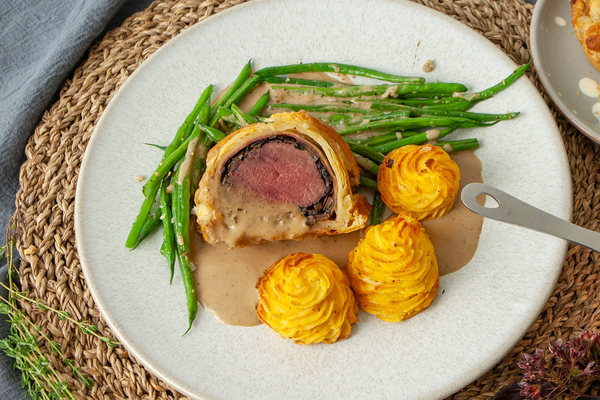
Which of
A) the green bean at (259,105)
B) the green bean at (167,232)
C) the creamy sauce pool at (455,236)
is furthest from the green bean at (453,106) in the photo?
the green bean at (167,232)

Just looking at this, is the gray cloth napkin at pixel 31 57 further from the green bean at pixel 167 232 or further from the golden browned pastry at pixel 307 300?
the golden browned pastry at pixel 307 300

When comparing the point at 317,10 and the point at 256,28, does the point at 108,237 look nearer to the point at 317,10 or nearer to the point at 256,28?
the point at 256,28

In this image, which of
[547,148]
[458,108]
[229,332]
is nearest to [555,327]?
[547,148]

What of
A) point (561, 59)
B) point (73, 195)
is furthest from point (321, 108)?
point (73, 195)

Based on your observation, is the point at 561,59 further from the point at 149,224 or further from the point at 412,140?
the point at 149,224

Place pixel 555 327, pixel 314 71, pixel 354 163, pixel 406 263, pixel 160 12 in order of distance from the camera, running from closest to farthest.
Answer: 1. pixel 406 263
2. pixel 354 163
3. pixel 555 327
4. pixel 314 71
5. pixel 160 12
